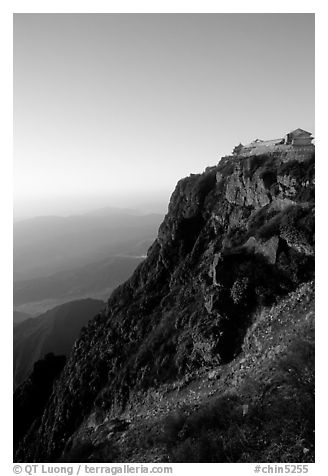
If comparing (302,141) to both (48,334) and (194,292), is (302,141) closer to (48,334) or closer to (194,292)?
(194,292)

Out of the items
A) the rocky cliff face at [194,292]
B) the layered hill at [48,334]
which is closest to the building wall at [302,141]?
the rocky cliff face at [194,292]

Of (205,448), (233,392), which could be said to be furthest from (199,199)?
(205,448)

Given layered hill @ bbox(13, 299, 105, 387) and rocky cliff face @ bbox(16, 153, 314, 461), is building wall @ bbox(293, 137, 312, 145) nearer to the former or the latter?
rocky cliff face @ bbox(16, 153, 314, 461)

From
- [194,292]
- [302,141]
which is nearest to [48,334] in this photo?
[194,292]

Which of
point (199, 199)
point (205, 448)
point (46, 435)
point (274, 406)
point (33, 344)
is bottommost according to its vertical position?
point (33, 344)

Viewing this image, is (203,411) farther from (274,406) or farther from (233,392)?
(274,406)

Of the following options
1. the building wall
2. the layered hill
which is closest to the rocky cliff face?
the building wall

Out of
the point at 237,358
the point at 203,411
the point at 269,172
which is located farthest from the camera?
the point at 269,172
